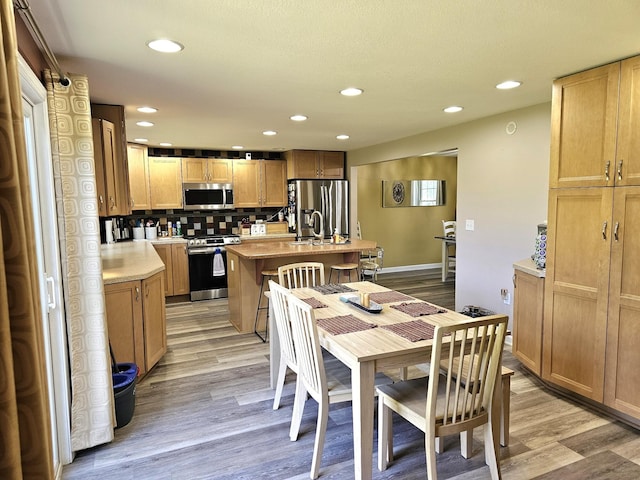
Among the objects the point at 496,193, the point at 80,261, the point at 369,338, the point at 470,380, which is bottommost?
the point at 470,380

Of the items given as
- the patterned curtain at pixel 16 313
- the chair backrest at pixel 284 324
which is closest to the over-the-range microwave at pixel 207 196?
the chair backrest at pixel 284 324

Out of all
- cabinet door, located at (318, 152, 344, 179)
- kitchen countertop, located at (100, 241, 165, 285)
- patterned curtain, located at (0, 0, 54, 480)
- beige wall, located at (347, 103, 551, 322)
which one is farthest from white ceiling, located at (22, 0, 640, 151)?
cabinet door, located at (318, 152, 344, 179)

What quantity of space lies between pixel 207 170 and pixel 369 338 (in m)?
5.25

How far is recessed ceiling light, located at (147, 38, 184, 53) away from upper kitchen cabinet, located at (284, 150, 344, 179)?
4.69 metres

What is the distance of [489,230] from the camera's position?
4406 millimetres

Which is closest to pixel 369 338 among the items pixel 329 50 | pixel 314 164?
pixel 329 50

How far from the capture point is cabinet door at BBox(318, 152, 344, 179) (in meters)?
7.13

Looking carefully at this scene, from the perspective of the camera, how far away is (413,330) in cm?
228

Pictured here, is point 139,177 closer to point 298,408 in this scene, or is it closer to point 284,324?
point 284,324

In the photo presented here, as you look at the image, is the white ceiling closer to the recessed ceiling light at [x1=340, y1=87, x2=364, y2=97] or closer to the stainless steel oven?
the recessed ceiling light at [x1=340, y1=87, x2=364, y2=97]

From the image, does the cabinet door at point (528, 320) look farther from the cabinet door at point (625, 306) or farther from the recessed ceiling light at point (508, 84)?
the recessed ceiling light at point (508, 84)

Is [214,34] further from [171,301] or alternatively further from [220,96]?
[171,301]

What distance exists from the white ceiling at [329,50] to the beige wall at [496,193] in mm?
331

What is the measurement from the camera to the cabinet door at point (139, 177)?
237 inches
